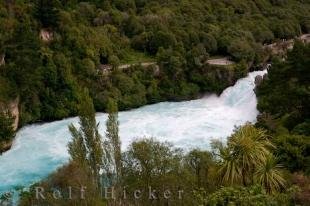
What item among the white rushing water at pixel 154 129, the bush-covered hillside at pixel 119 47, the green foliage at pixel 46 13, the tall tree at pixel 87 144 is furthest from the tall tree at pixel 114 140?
the green foliage at pixel 46 13

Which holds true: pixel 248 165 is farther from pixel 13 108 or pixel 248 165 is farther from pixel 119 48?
pixel 119 48

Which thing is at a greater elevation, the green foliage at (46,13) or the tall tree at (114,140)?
the green foliage at (46,13)

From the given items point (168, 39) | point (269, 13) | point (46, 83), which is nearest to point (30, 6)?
point (46, 83)

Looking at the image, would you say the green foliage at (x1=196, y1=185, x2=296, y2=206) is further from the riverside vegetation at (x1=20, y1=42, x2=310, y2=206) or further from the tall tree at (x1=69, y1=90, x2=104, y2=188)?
the tall tree at (x1=69, y1=90, x2=104, y2=188)

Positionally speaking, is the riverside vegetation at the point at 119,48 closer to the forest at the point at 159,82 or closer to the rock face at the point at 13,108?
the forest at the point at 159,82

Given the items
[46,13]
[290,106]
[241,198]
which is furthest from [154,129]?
[241,198]

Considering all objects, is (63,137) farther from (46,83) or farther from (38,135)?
(46,83)
